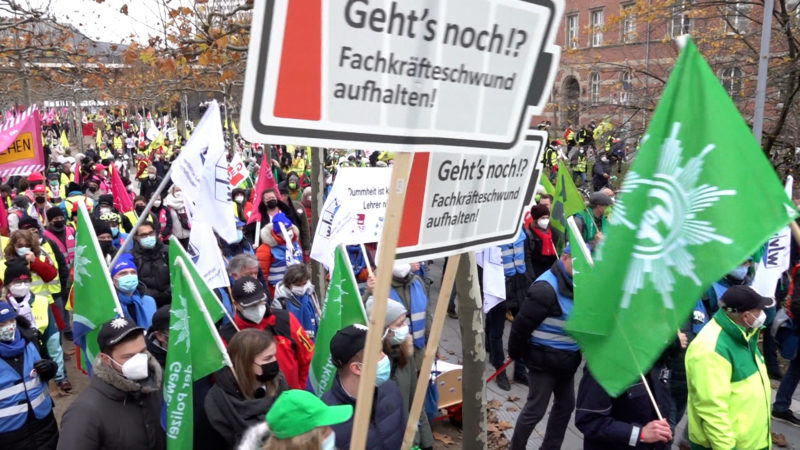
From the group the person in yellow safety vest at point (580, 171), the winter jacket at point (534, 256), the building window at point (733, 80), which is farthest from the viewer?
the person in yellow safety vest at point (580, 171)

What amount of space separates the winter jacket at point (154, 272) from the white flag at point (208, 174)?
4.61 feet

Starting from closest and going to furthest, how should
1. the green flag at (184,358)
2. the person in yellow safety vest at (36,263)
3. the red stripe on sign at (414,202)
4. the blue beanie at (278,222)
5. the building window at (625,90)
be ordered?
the red stripe on sign at (414,202) → the green flag at (184,358) → the person in yellow safety vest at (36,263) → the blue beanie at (278,222) → the building window at (625,90)

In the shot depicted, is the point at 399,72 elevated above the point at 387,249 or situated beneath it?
elevated above

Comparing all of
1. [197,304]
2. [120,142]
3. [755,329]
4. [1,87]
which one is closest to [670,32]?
[755,329]

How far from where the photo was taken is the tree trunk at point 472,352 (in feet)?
13.8

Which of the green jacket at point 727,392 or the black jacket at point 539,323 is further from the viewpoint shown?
the black jacket at point 539,323

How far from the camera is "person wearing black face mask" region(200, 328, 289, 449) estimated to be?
11.9 ft

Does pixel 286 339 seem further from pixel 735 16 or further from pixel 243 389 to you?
pixel 735 16

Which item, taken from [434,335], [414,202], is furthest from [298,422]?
[414,202]

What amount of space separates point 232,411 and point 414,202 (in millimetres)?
1971

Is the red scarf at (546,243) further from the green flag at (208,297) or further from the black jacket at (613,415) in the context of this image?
the green flag at (208,297)

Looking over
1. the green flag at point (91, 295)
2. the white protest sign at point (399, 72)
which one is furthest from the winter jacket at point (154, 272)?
the white protest sign at point (399, 72)

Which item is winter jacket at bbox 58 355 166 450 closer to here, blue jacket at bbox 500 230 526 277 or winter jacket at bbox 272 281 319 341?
winter jacket at bbox 272 281 319 341

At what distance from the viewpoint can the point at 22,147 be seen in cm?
897
